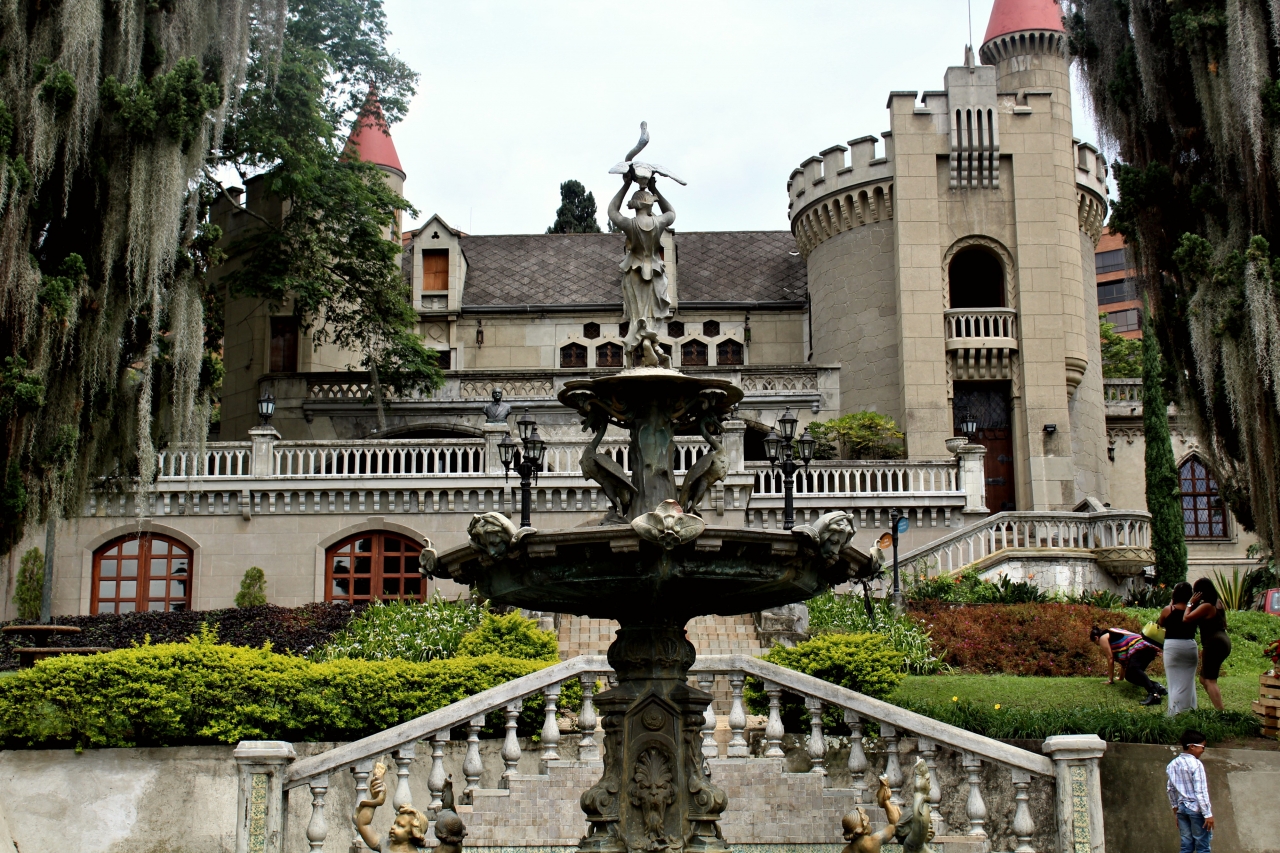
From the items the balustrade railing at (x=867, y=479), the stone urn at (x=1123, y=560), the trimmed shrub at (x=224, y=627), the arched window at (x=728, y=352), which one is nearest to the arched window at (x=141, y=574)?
the trimmed shrub at (x=224, y=627)

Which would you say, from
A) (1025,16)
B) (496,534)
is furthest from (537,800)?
(1025,16)

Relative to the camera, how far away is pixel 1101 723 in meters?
13.2

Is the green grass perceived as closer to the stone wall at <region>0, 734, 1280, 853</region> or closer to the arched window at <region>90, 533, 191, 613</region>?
the stone wall at <region>0, 734, 1280, 853</region>

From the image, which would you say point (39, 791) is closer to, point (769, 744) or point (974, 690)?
point (769, 744)

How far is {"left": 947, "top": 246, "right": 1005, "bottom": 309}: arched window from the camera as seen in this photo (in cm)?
3756

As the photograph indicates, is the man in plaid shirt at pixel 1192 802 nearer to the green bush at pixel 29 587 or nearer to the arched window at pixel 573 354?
the green bush at pixel 29 587

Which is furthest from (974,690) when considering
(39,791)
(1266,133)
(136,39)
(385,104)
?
(385,104)

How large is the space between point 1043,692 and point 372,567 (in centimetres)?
1746

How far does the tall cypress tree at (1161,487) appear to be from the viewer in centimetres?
2961

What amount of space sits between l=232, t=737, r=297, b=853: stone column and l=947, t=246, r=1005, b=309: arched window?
29642mm

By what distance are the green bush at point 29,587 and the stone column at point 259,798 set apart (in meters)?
18.5

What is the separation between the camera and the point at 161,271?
54.4 ft

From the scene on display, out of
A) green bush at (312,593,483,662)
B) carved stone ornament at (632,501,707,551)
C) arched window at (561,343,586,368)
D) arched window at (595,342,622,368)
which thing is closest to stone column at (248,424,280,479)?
green bush at (312,593,483,662)

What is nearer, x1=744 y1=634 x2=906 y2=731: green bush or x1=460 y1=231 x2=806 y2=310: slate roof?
x1=744 y1=634 x2=906 y2=731: green bush
